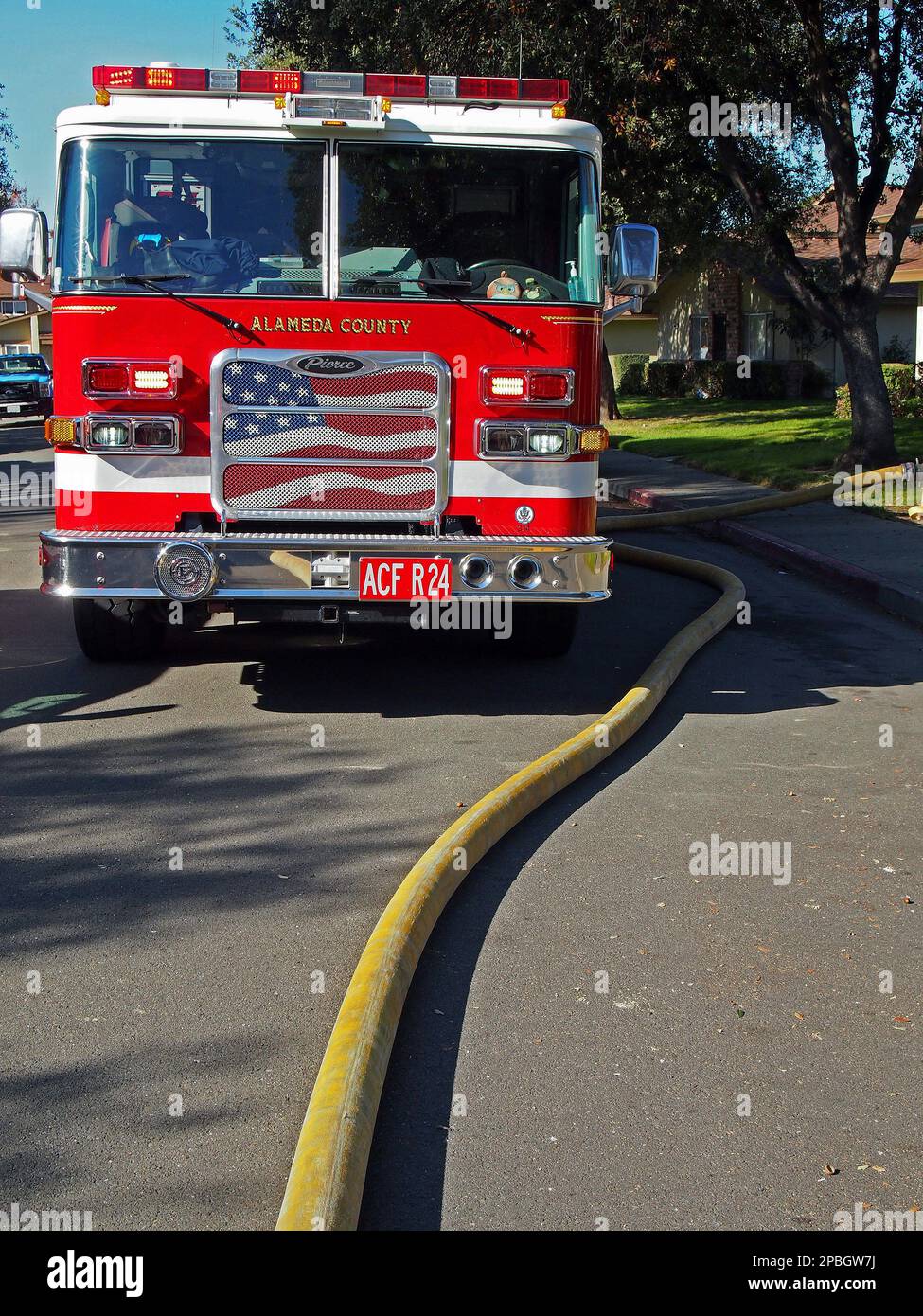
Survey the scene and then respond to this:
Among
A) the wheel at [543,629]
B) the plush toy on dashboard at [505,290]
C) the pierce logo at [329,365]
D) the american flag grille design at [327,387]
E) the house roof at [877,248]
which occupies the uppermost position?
the house roof at [877,248]

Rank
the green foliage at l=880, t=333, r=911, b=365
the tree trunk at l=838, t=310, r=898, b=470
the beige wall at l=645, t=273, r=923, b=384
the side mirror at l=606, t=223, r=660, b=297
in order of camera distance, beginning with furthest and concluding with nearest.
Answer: the beige wall at l=645, t=273, r=923, b=384 → the green foliage at l=880, t=333, r=911, b=365 → the tree trunk at l=838, t=310, r=898, b=470 → the side mirror at l=606, t=223, r=660, b=297

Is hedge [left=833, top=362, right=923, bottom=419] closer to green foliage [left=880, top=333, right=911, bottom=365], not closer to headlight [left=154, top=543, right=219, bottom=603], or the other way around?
green foliage [left=880, top=333, right=911, bottom=365]

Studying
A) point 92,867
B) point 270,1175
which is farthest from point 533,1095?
point 92,867

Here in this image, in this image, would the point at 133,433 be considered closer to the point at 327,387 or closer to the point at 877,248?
the point at 327,387

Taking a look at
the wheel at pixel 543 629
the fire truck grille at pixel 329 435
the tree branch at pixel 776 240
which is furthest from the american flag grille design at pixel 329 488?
the tree branch at pixel 776 240

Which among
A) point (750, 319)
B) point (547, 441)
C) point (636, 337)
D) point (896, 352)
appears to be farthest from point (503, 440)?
point (636, 337)

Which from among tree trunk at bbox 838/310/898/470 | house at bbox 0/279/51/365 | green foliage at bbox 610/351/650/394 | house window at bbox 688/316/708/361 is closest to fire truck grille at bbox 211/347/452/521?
tree trunk at bbox 838/310/898/470

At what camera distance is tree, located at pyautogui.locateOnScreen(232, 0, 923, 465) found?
56.7ft

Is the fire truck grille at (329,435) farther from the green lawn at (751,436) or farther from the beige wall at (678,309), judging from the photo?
the beige wall at (678,309)

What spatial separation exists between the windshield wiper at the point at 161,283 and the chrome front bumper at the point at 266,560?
1.03m

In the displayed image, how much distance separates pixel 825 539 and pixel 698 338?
114 ft

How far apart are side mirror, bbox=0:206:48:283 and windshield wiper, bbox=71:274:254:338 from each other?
1.23ft

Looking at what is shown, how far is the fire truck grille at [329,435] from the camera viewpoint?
23.5ft

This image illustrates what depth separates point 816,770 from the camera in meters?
6.76
